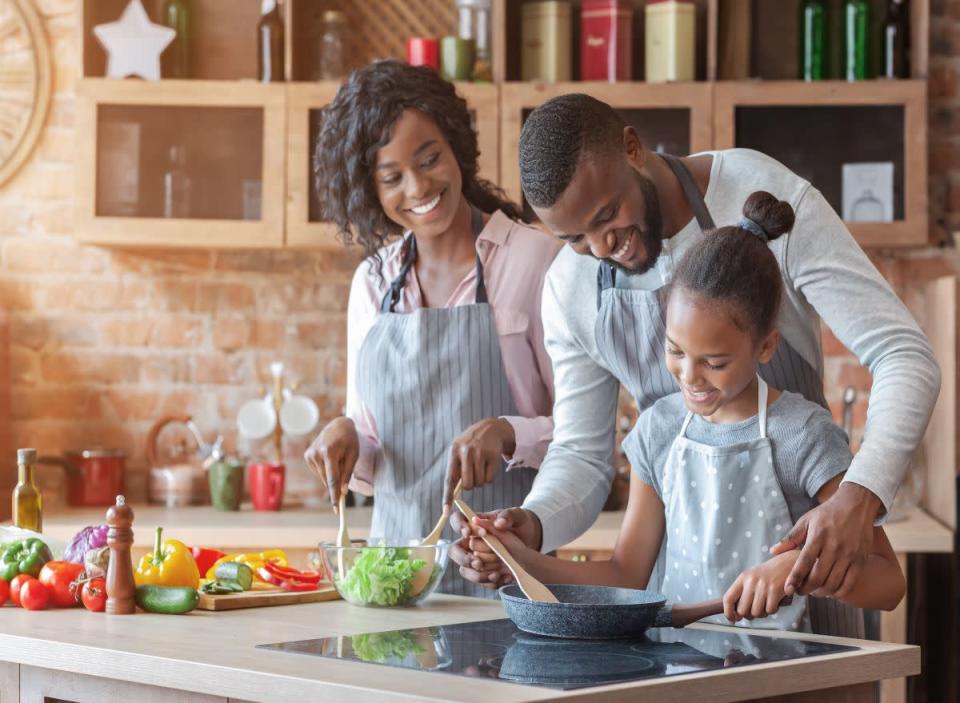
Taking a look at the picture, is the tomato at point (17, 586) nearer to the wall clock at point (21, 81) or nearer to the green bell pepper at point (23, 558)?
the green bell pepper at point (23, 558)

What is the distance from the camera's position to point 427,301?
2.48 m

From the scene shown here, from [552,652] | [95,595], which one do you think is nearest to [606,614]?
[552,652]

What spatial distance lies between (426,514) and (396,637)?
786 mm

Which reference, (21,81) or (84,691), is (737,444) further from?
(21,81)

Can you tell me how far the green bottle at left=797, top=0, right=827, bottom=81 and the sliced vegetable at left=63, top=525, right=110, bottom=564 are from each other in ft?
7.77

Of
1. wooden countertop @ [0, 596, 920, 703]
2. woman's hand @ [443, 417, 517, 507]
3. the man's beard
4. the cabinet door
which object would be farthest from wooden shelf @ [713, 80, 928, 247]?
the cabinet door

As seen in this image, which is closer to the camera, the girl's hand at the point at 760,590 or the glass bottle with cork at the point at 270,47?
the girl's hand at the point at 760,590

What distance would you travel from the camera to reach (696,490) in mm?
1781

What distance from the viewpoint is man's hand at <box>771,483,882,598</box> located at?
Answer: 1507mm

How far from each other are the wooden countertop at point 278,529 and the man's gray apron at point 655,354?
126 cm

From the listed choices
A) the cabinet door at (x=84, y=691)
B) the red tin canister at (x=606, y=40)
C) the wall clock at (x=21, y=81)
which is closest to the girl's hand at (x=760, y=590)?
the cabinet door at (x=84, y=691)

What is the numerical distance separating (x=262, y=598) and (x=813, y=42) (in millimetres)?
2377

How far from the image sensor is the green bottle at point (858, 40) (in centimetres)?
351

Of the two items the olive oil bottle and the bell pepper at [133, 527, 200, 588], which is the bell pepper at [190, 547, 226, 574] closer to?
the bell pepper at [133, 527, 200, 588]
